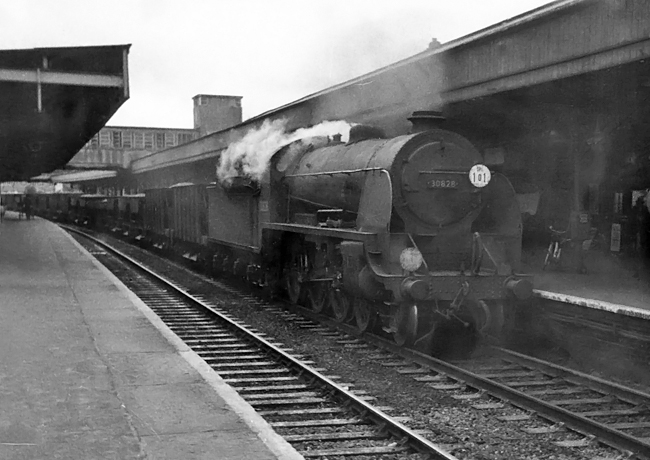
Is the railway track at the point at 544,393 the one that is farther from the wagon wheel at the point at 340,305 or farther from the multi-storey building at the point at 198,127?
the multi-storey building at the point at 198,127

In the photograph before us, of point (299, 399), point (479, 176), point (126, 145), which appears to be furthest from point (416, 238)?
point (126, 145)

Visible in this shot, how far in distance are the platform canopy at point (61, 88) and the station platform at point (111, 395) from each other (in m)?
5.76

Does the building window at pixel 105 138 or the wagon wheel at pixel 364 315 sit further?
the building window at pixel 105 138

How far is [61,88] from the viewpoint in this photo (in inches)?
599

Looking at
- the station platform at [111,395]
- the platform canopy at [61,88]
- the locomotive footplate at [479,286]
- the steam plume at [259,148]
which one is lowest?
the station platform at [111,395]

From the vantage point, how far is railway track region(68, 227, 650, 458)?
17.6 feet

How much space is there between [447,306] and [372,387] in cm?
171

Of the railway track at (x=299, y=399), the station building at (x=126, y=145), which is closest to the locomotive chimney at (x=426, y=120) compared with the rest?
the railway track at (x=299, y=399)

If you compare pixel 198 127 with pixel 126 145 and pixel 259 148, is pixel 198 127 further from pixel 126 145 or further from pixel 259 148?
pixel 259 148

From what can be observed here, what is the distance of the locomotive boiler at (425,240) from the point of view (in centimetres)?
799

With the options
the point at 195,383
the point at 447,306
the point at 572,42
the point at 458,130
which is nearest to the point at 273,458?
the point at 195,383

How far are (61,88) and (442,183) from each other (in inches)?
394

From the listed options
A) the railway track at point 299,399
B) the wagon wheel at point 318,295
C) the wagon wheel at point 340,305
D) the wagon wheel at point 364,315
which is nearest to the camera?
the railway track at point 299,399

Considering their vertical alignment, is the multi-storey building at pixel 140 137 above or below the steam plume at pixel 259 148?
above
